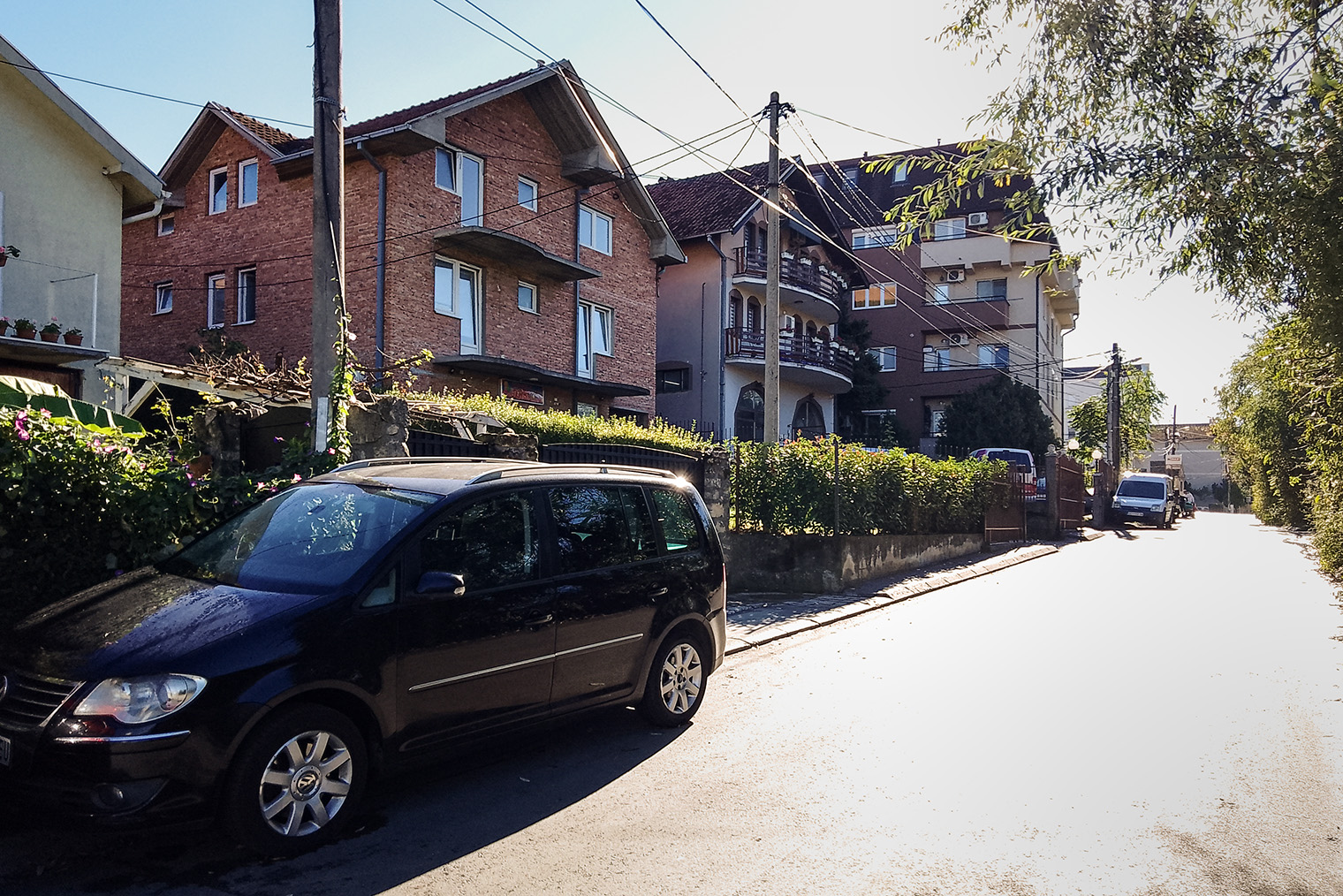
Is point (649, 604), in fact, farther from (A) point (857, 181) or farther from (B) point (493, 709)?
(A) point (857, 181)

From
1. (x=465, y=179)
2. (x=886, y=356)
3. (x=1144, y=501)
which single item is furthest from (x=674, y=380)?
(x=1144, y=501)

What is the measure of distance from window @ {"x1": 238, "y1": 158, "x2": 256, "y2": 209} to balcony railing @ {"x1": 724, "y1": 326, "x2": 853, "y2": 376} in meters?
14.6

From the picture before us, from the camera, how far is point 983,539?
2238 centimetres

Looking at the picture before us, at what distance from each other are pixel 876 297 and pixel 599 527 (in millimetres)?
43970

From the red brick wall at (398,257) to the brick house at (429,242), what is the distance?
0.04 metres

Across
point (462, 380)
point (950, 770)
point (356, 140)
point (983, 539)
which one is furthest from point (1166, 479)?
point (950, 770)

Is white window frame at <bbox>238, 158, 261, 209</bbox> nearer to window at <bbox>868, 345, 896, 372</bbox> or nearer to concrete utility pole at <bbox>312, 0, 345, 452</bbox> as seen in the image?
concrete utility pole at <bbox>312, 0, 345, 452</bbox>

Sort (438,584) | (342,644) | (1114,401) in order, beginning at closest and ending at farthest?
(342,644) → (438,584) → (1114,401)

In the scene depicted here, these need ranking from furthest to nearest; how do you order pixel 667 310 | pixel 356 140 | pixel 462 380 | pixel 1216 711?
pixel 667 310
pixel 462 380
pixel 356 140
pixel 1216 711

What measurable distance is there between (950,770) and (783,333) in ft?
94.2

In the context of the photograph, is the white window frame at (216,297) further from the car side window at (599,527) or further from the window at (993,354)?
the window at (993,354)

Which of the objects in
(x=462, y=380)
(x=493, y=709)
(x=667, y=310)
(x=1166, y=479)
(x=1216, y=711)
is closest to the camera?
(x=493, y=709)

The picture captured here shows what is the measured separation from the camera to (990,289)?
48062 mm

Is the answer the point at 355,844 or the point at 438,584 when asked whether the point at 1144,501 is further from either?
the point at 355,844
